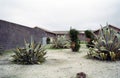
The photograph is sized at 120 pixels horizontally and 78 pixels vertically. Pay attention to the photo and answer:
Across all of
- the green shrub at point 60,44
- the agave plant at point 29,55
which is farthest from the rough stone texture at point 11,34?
the agave plant at point 29,55

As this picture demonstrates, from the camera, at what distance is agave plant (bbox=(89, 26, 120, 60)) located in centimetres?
924

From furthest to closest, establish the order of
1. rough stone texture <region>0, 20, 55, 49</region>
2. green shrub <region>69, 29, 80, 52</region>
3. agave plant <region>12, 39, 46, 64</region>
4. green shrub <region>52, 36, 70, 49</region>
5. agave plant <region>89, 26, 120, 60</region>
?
1. green shrub <region>52, 36, 70, 49</region>
2. green shrub <region>69, 29, 80, 52</region>
3. rough stone texture <region>0, 20, 55, 49</region>
4. agave plant <region>89, 26, 120, 60</region>
5. agave plant <region>12, 39, 46, 64</region>

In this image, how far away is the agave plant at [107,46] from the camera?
9.24 meters

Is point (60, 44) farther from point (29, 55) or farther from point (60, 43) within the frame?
point (29, 55)

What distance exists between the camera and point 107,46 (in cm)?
965

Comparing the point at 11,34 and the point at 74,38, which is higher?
the point at 11,34

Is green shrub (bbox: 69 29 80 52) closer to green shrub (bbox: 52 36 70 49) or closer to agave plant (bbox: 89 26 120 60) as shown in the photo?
agave plant (bbox: 89 26 120 60)

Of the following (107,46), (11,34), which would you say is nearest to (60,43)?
(11,34)

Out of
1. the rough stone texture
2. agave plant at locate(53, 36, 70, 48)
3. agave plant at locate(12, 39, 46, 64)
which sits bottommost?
agave plant at locate(12, 39, 46, 64)

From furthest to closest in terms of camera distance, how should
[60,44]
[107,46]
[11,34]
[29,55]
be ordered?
[60,44] < [11,34] < [107,46] < [29,55]

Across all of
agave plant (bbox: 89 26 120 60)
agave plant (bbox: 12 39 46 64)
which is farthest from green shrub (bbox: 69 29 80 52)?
agave plant (bbox: 12 39 46 64)

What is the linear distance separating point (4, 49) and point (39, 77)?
7.85m

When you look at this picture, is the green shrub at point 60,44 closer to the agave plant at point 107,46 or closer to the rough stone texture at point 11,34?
the rough stone texture at point 11,34

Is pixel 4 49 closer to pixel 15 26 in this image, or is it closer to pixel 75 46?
pixel 15 26
